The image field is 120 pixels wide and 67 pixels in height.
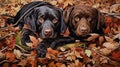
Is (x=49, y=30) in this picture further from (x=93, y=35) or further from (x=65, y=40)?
(x=93, y=35)

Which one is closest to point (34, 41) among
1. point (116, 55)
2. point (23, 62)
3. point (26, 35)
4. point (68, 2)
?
point (26, 35)

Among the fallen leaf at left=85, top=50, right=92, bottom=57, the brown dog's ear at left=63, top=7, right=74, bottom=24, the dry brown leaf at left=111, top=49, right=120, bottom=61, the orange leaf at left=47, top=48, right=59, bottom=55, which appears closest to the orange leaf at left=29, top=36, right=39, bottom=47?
the orange leaf at left=47, top=48, right=59, bottom=55

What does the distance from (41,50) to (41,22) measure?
0.26 meters

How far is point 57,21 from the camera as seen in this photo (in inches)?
120

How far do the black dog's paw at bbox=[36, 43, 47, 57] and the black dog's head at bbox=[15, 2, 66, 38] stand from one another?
0.09 m

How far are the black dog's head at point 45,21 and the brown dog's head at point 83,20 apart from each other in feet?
0.25

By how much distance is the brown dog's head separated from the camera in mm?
2975

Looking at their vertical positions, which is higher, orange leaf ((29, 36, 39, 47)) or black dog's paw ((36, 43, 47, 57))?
orange leaf ((29, 36, 39, 47))

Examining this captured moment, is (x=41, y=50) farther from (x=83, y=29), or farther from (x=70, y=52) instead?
(x=83, y=29)

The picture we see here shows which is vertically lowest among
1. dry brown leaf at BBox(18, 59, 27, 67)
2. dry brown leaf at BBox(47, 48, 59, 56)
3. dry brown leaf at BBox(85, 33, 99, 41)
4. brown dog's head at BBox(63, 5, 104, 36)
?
dry brown leaf at BBox(18, 59, 27, 67)

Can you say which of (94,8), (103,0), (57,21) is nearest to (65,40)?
(57,21)

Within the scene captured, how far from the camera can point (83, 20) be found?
2992mm

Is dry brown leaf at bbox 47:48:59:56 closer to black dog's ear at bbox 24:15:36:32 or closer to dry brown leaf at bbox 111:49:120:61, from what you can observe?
black dog's ear at bbox 24:15:36:32

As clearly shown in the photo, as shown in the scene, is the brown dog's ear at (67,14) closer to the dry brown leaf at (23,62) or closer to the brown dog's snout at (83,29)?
the brown dog's snout at (83,29)
